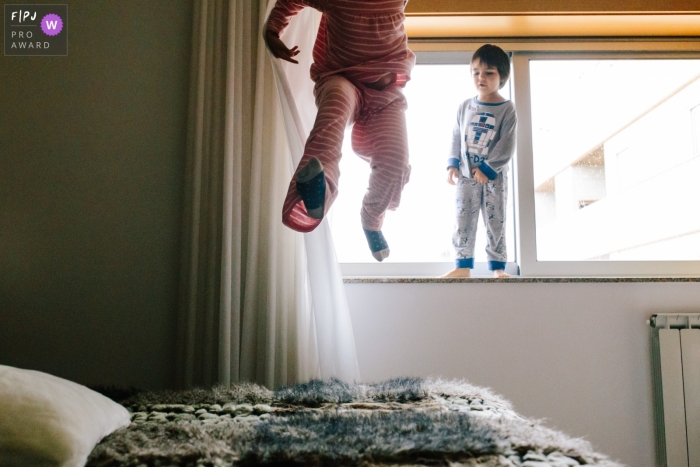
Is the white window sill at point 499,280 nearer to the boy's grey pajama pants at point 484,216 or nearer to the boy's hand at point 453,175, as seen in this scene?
the boy's grey pajama pants at point 484,216

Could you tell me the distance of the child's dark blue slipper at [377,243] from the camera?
4.76ft

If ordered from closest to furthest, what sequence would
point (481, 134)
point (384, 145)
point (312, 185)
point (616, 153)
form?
point (312, 185) < point (384, 145) < point (481, 134) < point (616, 153)

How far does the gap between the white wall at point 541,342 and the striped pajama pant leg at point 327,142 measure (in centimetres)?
78

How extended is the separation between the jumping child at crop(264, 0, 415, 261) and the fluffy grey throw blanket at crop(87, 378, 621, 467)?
0.41 m

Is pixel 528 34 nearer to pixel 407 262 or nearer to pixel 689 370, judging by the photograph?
pixel 407 262

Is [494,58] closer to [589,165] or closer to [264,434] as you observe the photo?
[589,165]

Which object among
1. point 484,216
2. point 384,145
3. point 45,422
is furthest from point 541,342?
point 45,422

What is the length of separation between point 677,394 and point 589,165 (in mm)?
942

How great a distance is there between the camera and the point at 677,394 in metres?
1.87

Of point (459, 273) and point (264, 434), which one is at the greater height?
point (459, 273)

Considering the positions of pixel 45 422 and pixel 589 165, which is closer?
pixel 45 422

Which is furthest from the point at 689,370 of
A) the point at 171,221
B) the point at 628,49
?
the point at 171,221

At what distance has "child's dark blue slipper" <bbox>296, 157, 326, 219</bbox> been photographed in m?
1.17

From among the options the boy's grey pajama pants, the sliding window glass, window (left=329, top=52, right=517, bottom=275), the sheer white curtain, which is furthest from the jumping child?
the sliding window glass
